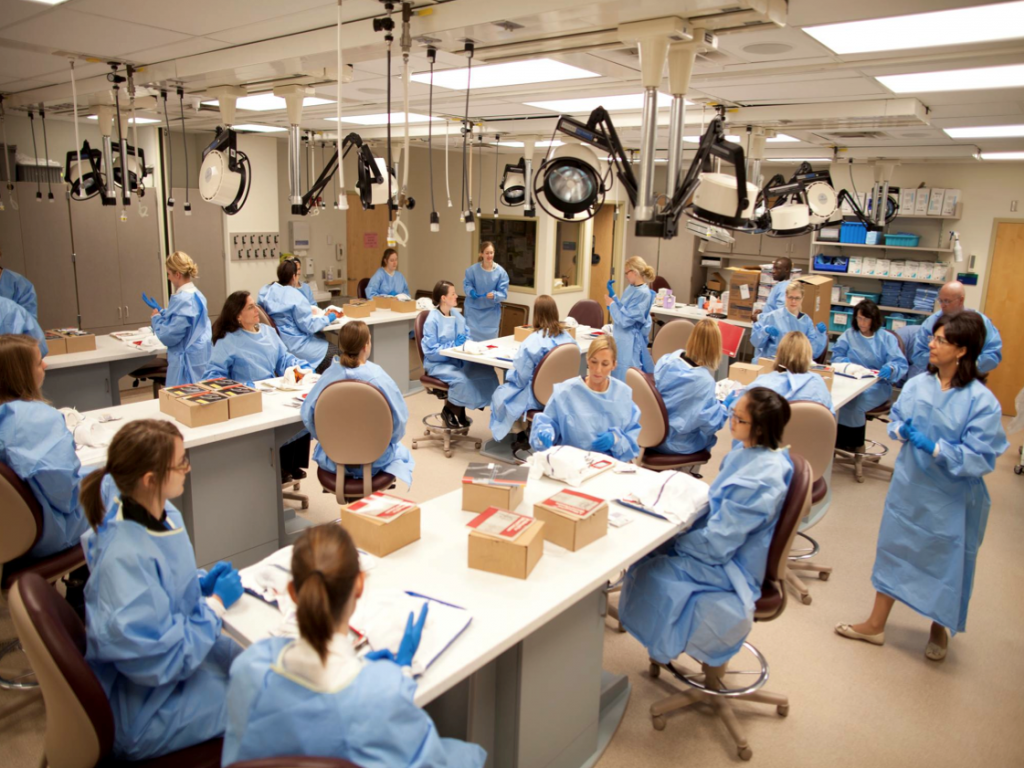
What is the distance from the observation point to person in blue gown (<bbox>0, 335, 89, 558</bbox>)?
7.57 feet

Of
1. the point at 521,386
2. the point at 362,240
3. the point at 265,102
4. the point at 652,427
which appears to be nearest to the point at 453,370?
the point at 521,386

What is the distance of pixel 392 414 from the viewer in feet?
10.3

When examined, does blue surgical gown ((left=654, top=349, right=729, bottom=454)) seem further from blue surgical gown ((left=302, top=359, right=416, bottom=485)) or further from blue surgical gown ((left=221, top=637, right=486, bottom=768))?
blue surgical gown ((left=221, top=637, right=486, bottom=768))

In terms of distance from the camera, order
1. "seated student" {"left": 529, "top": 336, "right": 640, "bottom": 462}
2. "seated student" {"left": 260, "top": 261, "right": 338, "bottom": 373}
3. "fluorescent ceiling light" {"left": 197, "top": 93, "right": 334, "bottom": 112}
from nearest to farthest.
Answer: "seated student" {"left": 529, "top": 336, "right": 640, "bottom": 462} < "fluorescent ceiling light" {"left": 197, "top": 93, "right": 334, "bottom": 112} < "seated student" {"left": 260, "top": 261, "right": 338, "bottom": 373}

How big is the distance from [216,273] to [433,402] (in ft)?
9.66

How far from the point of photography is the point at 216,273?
7.52 m

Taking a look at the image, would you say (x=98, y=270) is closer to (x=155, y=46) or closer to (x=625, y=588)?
(x=155, y=46)

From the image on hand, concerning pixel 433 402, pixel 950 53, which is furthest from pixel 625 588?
pixel 433 402

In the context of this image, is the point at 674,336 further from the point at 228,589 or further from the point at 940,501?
the point at 228,589

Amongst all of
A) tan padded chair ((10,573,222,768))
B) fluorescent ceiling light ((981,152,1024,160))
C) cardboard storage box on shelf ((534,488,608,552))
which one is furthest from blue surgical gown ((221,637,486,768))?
fluorescent ceiling light ((981,152,1024,160))

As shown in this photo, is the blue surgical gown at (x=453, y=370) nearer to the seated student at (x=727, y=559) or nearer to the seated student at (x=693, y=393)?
the seated student at (x=693, y=393)

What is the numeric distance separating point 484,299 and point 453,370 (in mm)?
2140

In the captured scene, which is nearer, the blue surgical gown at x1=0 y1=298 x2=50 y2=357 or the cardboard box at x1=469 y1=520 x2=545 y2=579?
the cardboard box at x1=469 y1=520 x2=545 y2=579

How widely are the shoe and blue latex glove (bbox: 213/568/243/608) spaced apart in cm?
259
